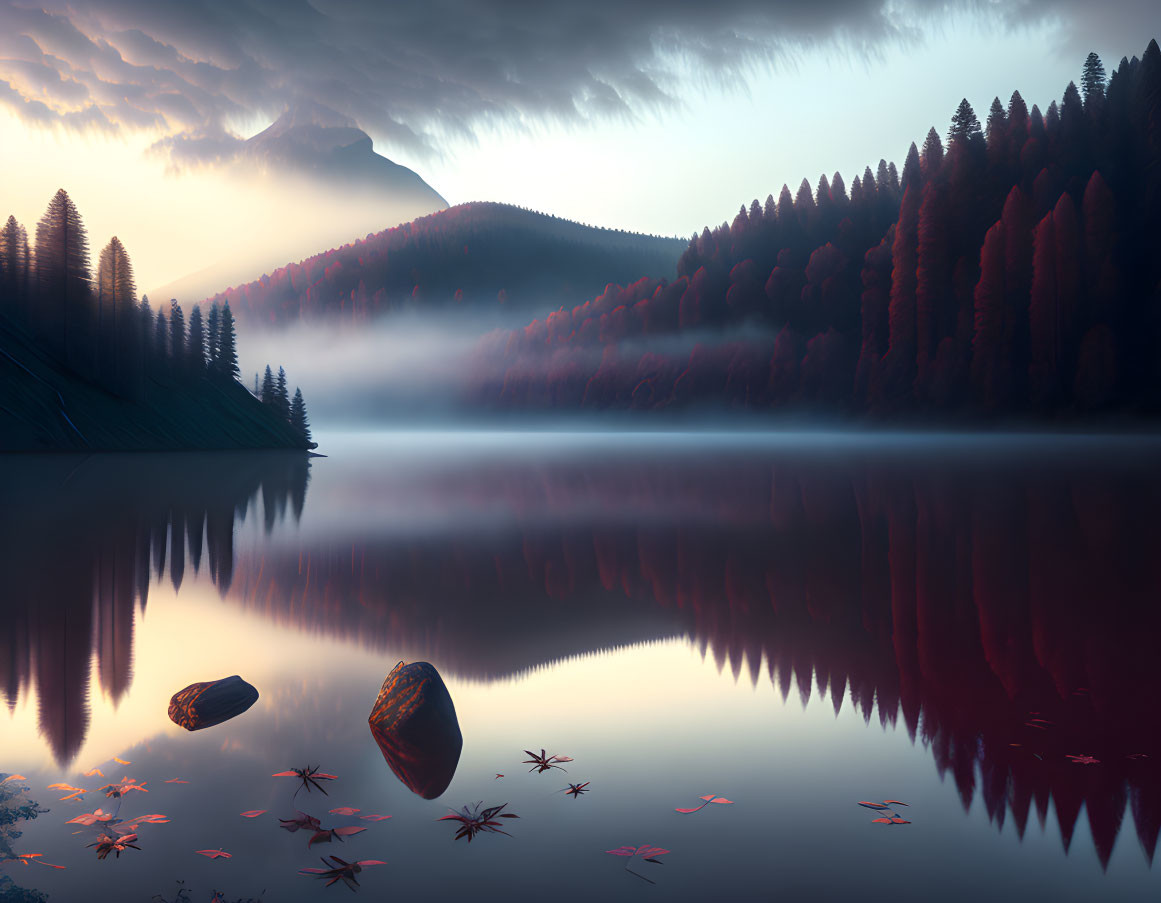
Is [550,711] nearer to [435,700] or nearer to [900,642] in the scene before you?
[435,700]

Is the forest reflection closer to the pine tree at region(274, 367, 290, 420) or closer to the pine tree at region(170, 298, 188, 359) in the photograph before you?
the pine tree at region(170, 298, 188, 359)

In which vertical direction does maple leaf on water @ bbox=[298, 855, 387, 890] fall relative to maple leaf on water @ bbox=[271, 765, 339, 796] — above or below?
above

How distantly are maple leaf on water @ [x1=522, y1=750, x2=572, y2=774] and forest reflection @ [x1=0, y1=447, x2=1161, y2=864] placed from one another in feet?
11.4

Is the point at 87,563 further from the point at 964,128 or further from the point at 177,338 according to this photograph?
the point at 964,128

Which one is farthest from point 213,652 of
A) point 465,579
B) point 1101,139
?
point 1101,139

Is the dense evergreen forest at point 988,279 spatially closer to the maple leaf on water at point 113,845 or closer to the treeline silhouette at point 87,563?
the treeline silhouette at point 87,563

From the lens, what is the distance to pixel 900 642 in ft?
45.9

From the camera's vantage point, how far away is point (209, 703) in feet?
33.9

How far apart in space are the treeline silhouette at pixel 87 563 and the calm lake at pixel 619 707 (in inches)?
5.7

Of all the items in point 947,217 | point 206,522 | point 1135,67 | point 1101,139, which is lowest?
point 206,522

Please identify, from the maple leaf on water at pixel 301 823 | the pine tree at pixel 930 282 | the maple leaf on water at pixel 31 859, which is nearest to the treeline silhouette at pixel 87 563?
the maple leaf on water at pixel 31 859

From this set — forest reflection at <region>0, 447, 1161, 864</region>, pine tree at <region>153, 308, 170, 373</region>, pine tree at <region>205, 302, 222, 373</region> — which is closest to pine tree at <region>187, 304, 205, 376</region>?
pine tree at <region>205, 302, 222, 373</region>

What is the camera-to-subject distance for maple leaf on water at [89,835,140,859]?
6609mm

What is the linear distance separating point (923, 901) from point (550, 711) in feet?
20.0
